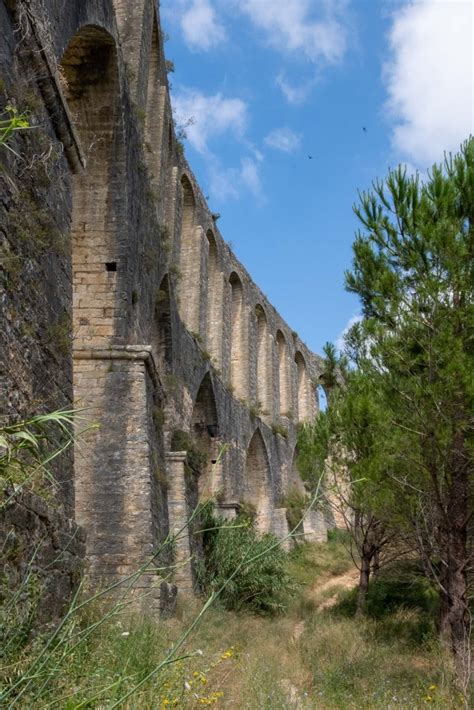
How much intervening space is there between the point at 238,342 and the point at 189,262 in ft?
15.1

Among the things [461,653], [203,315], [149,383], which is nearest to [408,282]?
[461,653]

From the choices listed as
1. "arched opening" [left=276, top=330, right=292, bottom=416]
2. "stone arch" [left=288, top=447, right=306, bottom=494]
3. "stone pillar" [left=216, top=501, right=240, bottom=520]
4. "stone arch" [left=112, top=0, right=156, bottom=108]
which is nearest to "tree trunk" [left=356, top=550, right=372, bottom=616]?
"stone pillar" [left=216, top=501, right=240, bottom=520]

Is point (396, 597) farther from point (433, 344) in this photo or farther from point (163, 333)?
point (433, 344)

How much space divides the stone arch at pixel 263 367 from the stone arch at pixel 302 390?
394 centimetres

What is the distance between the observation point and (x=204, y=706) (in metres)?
3.98

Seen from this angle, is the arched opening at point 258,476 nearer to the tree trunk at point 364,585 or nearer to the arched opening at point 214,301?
the arched opening at point 214,301

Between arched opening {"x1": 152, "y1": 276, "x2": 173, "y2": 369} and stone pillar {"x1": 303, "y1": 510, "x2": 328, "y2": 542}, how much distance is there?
13343 millimetres

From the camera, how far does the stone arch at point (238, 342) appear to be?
2047 centimetres

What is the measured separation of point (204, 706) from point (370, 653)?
4.67 metres

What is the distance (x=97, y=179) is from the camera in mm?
9320

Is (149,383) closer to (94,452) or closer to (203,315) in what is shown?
(94,452)

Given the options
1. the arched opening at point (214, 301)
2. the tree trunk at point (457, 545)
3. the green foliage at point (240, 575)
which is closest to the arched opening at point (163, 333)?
the green foliage at point (240, 575)

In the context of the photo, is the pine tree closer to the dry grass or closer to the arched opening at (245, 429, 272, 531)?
the dry grass

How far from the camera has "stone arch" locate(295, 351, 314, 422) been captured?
27.3 m
